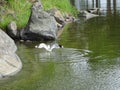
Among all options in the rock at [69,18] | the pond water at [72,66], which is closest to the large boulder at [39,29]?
the pond water at [72,66]

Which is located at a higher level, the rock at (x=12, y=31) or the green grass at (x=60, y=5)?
the rock at (x=12, y=31)

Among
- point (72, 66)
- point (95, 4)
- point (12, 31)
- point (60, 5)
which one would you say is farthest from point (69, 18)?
point (72, 66)

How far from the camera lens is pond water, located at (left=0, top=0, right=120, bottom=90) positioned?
1092 centimetres

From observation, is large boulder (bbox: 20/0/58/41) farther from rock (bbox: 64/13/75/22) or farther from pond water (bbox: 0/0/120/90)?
rock (bbox: 64/13/75/22)

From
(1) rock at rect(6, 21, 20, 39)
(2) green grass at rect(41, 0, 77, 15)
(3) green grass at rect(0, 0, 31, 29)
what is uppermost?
(3) green grass at rect(0, 0, 31, 29)

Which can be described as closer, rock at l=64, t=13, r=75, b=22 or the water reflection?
rock at l=64, t=13, r=75, b=22

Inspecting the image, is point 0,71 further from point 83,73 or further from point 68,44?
point 68,44

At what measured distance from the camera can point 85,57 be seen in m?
14.2

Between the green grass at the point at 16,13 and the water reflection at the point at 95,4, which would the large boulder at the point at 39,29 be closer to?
the green grass at the point at 16,13

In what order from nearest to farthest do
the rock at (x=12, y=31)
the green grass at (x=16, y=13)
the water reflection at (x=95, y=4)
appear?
the rock at (x=12, y=31)
the green grass at (x=16, y=13)
the water reflection at (x=95, y=4)

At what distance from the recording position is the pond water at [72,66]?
10.9m

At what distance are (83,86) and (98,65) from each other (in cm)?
234

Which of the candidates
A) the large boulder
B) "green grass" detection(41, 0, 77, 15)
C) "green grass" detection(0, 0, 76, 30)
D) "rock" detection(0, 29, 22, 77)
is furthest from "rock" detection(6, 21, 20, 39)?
"green grass" detection(41, 0, 77, 15)

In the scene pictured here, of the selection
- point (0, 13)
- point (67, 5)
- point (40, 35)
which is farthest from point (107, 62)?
point (67, 5)
